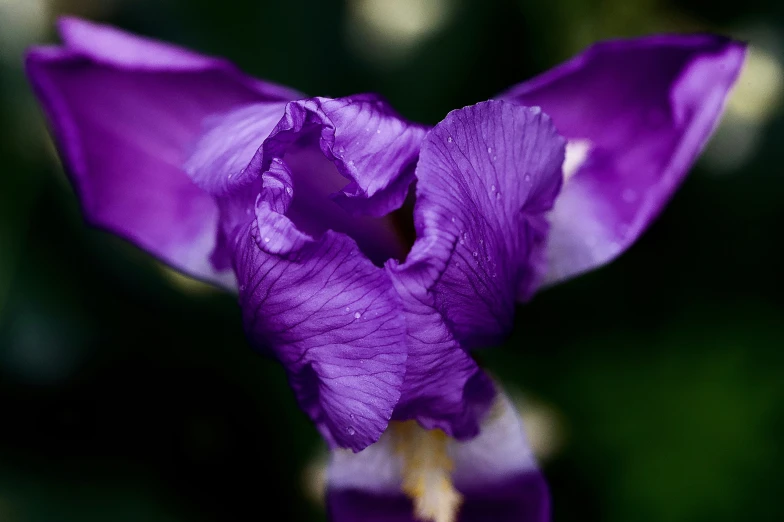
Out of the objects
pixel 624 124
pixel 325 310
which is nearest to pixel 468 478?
pixel 325 310

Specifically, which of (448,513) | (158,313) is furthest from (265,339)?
(158,313)

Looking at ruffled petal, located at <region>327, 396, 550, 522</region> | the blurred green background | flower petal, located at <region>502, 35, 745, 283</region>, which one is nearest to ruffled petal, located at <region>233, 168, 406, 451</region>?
ruffled petal, located at <region>327, 396, 550, 522</region>

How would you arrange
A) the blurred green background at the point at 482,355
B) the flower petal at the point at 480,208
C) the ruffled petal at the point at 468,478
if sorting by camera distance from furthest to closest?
the blurred green background at the point at 482,355
the ruffled petal at the point at 468,478
the flower petal at the point at 480,208

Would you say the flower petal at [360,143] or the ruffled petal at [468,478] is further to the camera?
the ruffled petal at [468,478]

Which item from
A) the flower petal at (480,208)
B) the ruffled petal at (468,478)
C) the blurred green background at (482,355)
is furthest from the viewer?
the blurred green background at (482,355)

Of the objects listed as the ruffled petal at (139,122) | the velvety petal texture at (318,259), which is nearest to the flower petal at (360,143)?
the velvety petal texture at (318,259)

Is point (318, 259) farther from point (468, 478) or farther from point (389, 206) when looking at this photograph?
point (468, 478)

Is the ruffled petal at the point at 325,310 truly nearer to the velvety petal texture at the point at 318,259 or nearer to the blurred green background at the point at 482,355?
the velvety petal texture at the point at 318,259
